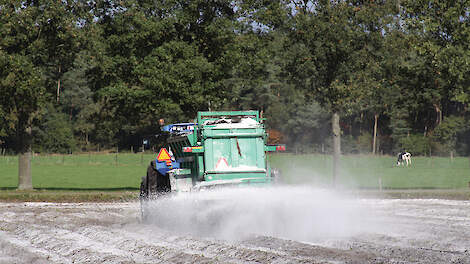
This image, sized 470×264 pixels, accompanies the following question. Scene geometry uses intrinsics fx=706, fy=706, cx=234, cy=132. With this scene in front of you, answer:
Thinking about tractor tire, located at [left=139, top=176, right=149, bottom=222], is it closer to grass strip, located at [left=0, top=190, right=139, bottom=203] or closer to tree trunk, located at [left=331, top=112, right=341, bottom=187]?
grass strip, located at [left=0, top=190, right=139, bottom=203]

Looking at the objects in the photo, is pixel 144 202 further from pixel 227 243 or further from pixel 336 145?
pixel 336 145

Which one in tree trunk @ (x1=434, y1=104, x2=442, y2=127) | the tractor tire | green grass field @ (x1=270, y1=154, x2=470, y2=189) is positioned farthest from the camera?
tree trunk @ (x1=434, y1=104, x2=442, y2=127)

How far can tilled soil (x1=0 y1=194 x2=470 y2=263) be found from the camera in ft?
38.7

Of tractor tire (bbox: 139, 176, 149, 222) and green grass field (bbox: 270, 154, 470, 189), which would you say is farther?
green grass field (bbox: 270, 154, 470, 189)

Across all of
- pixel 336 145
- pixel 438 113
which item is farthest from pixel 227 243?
pixel 438 113

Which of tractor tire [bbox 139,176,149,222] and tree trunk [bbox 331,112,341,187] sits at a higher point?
tree trunk [bbox 331,112,341,187]

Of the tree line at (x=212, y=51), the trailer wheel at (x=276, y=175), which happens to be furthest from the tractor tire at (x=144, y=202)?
the tree line at (x=212, y=51)

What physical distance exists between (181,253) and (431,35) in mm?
20976

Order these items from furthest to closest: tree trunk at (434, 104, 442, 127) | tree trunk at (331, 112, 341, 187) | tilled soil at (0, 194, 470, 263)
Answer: tree trunk at (434, 104, 442, 127) < tree trunk at (331, 112, 341, 187) < tilled soil at (0, 194, 470, 263)

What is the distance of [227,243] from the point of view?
527 inches

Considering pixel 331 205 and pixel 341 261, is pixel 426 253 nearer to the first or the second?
pixel 341 261

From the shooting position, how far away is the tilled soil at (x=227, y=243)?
1180 cm

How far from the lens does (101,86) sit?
3114cm

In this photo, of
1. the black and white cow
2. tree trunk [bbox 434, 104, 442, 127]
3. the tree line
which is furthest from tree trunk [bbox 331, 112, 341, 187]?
tree trunk [bbox 434, 104, 442, 127]
